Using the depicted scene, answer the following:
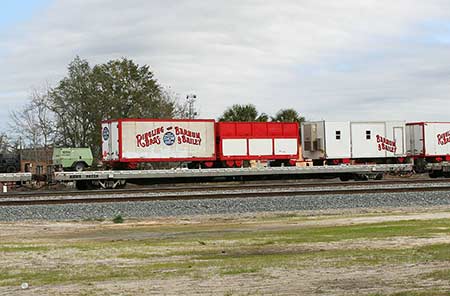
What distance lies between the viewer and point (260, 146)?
3781 cm

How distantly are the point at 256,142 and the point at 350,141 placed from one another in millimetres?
6037

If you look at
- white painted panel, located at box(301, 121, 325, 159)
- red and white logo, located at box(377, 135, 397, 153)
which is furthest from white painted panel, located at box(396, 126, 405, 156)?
white painted panel, located at box(301, 121, 325, 159)

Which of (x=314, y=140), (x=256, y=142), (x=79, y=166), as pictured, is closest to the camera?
(x=256, y=142)

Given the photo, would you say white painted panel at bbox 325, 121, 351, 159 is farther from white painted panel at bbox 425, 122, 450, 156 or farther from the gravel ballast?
the gravel ballast

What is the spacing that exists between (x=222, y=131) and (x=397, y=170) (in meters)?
10.3

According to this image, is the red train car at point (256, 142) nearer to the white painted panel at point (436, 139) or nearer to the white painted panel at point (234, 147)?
the white painted panel at point (234, 147)

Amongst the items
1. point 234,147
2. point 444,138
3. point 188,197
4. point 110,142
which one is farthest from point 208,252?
point 444,138

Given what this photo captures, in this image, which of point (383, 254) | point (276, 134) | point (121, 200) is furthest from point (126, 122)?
point (383, 254)

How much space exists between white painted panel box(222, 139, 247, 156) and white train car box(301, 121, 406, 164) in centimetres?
445

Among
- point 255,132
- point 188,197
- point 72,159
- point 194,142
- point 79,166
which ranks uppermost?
point 255,132

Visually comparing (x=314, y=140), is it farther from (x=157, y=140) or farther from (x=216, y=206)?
(x=216, y=206)

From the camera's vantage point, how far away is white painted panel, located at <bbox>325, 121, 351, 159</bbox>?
1548 inches

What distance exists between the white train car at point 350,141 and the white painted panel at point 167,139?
21.1 feet

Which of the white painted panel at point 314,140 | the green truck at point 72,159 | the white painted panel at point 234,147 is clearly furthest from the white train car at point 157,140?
the white painted panel at point 314,140
